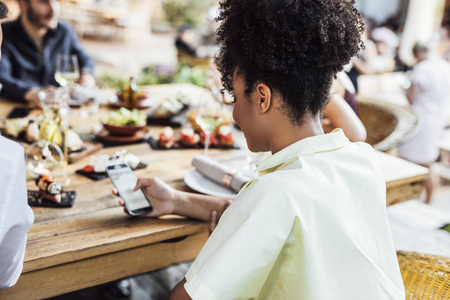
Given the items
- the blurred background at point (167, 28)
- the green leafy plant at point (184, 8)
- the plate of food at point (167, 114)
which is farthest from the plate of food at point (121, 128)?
the green leafy plant at point (184, 8)

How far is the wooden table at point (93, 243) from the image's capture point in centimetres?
119

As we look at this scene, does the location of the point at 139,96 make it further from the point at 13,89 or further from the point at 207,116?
the point at 207,116

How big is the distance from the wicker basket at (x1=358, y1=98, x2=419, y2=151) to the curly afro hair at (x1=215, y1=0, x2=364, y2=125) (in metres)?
1.40

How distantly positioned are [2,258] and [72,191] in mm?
539

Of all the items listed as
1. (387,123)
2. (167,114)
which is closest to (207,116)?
(167,114)

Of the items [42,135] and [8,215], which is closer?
[8,215]

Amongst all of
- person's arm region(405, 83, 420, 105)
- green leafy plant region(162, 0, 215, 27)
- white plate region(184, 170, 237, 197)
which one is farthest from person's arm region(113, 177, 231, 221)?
green leafy plant region(162, 0, 215, 27)

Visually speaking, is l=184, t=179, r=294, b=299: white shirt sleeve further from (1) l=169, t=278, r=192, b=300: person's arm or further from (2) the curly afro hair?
(2) the curly afro hair

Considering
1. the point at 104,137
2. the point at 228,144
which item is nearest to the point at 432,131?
the point at 228,144

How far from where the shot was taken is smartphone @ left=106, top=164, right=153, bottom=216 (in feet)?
4.58

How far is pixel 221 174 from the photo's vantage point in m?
1.60

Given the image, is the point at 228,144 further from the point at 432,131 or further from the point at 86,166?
the point at 432,131

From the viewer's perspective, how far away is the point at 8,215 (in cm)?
92

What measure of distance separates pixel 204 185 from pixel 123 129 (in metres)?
0.58
